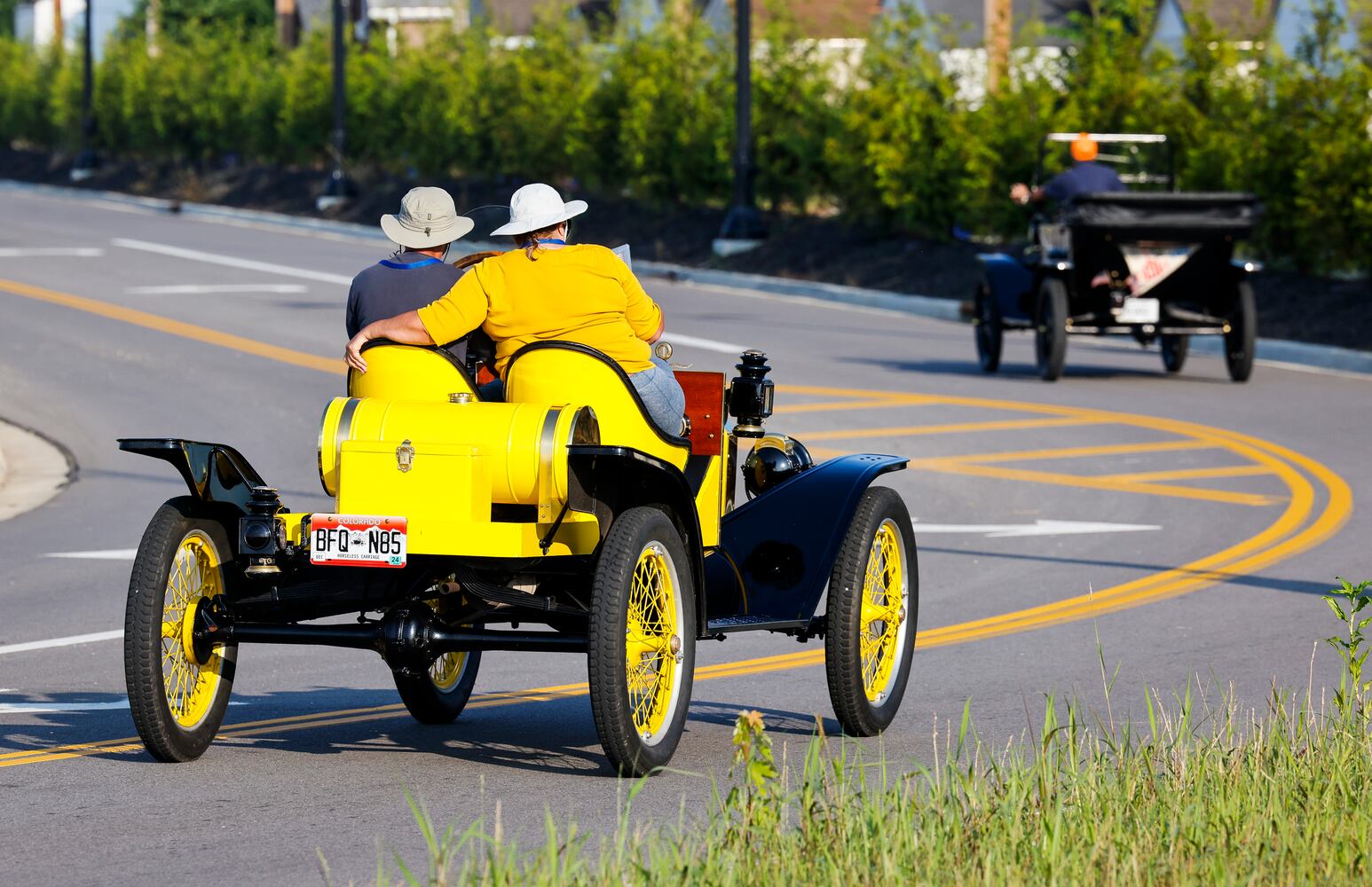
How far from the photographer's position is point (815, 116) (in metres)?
33.9

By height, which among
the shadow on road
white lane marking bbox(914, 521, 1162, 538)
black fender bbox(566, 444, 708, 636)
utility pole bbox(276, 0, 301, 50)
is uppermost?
utility pole bbox(276, 0, 301, 50)

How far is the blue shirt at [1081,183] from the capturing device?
68.4ft

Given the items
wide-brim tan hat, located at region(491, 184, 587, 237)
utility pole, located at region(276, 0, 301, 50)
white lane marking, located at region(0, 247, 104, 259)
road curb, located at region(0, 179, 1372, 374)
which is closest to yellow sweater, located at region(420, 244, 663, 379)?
wide-brim tan hat, located at region(491, 184, 587, 237)

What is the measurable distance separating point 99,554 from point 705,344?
38.7 ft

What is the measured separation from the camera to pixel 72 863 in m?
6.01

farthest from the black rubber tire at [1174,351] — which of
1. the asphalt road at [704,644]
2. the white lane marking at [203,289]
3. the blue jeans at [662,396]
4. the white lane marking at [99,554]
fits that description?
the blue jeans at [662,396]

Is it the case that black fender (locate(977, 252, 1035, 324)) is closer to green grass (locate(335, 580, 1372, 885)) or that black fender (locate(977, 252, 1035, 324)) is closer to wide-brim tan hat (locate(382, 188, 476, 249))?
wide-brim tan hat (locate(382, 188, 476, 249))

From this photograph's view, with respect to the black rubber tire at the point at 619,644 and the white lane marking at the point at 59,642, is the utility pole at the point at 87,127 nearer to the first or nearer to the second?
the white lane marking at the point at 59,642

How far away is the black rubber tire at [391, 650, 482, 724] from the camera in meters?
8.04

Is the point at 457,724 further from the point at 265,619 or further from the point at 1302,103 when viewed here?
the point at 1302,103

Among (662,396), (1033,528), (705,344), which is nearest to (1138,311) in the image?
(705,344)

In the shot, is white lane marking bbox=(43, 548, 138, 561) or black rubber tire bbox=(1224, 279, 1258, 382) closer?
white lane marking bbox=(43, 548, 138, 561)

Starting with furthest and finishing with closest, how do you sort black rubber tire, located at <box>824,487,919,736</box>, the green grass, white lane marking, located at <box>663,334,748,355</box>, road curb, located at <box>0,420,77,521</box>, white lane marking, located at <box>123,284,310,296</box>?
white lane marking, located at <box>123,284,310,296</box> < white lane marking, located at <box>663,334,748,355</box> < road curb, located at <box>0,420,77,521</box> < black rubber tire, located at <box>824,487,919,736</box> < the green grass

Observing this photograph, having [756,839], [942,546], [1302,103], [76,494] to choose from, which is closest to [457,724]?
[756,839]
